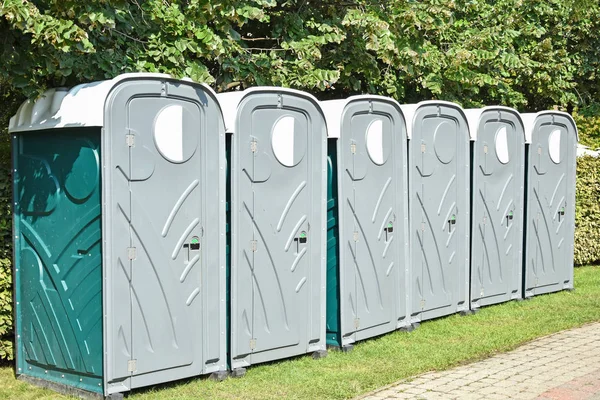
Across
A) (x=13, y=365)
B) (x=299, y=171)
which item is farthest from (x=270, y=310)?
(x=13, y=365)

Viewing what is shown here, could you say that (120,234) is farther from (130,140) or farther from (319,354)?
(319,354)

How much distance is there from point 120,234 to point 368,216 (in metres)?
2.63

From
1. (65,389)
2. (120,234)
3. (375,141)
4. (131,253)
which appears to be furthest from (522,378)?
(65,389)

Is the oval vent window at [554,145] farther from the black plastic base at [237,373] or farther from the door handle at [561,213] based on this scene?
the black plastic base at [237,373]

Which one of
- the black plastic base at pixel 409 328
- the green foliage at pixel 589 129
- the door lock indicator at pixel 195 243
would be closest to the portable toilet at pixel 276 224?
the door lock indicator at pixel 195 243

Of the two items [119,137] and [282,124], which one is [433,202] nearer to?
[282,124]

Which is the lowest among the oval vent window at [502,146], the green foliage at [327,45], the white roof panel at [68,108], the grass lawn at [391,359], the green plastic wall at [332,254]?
the grass lawn at [391,359]

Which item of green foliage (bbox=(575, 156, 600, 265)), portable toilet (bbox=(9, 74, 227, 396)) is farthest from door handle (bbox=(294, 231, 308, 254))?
green foliage (bbox=(575, 156, 600, 265))

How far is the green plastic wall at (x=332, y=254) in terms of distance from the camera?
746 cm

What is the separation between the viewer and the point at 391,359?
7266 mm

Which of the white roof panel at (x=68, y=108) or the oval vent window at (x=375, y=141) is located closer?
the white roof panel at (x=68, y=108)

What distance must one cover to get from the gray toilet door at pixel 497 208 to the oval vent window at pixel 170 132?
4048mm

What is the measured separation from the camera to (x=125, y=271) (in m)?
5.82

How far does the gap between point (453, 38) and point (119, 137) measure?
6.76 m
